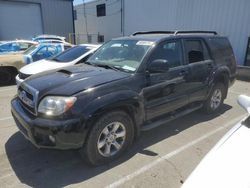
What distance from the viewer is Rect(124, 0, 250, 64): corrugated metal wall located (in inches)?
452

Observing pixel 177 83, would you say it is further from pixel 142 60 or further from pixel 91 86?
pixel 91 86

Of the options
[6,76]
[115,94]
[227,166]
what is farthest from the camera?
[6,76]

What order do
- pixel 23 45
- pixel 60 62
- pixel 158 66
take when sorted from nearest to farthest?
1. pixel 158 66
2. pixel 60 62
3. pixel 23 45

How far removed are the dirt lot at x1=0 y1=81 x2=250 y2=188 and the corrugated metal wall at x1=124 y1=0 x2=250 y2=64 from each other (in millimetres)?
8523

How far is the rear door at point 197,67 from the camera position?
4516 millimetres

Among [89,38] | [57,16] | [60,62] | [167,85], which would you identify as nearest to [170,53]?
[167,85]

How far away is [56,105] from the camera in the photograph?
2910 mm

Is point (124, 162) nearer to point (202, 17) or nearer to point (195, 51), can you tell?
point (195, 51)

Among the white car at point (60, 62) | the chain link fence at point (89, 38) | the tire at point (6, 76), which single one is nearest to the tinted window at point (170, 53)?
the white car at point (60, 62)

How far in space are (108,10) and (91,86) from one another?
23.3 metres

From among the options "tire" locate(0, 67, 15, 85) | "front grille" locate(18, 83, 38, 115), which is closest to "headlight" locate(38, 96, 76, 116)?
"front grille" locate(18, 83, 38, 115)

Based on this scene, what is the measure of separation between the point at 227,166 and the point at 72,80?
88.4 inches

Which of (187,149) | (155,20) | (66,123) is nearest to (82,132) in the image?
(66,123)

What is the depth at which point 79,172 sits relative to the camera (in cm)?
322
